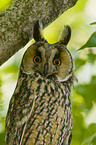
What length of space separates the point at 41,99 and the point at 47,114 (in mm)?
149

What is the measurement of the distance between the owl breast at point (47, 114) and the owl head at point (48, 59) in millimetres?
95

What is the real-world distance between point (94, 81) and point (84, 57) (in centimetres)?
41

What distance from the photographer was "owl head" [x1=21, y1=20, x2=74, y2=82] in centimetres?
216

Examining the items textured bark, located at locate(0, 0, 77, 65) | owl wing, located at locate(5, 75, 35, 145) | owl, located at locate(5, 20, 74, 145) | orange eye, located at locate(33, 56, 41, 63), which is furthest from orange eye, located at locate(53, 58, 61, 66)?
textured bark, located at locate(0, 0, 77, 65)

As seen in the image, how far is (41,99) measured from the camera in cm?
220

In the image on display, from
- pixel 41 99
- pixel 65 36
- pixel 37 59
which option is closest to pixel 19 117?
pixel 41 99

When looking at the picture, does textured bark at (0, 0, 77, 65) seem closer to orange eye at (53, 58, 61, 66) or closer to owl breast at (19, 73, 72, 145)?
orange eye at (53, 58, 61, 66)

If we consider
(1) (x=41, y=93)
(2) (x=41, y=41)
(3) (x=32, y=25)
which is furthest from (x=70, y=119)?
(3) (x=32, y=25)

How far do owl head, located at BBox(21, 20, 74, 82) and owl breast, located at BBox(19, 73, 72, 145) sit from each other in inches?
3.7

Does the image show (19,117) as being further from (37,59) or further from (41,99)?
(37,59)

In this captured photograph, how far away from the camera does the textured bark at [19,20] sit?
5.32 ft

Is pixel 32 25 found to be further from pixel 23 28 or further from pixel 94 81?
pixel 94 81

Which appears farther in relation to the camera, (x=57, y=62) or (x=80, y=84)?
(x=80, y=84)

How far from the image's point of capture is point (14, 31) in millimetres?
1652
